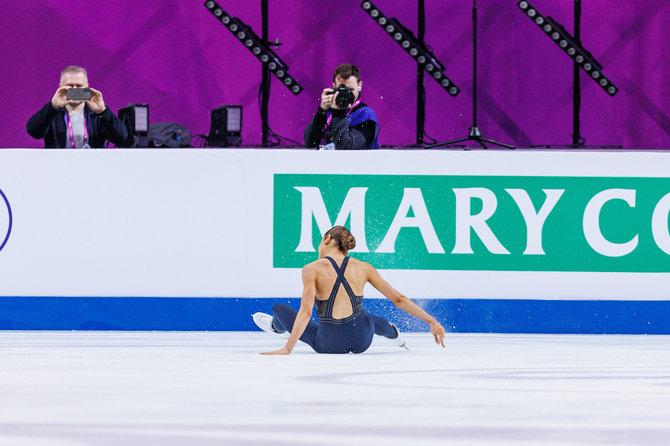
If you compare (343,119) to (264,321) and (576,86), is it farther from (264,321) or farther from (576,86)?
(576,86)

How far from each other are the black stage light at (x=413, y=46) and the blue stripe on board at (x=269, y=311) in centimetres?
314

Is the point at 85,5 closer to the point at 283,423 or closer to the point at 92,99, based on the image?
the point at 92,99

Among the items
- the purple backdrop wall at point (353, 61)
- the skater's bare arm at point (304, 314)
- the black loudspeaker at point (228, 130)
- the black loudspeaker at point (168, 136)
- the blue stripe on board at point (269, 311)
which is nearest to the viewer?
the skater's bare arm at point (304, 314)

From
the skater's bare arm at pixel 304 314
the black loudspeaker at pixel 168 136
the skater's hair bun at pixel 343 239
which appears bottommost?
the skater's bare arm at pixel 304 314

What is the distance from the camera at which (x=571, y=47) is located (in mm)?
9742

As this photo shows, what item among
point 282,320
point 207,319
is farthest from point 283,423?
point 207,319

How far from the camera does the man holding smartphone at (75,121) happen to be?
23.5ft

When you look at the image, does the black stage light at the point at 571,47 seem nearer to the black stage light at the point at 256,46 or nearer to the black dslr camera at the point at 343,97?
the black stage light at the point at 256,46

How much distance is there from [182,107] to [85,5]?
4.28 feet

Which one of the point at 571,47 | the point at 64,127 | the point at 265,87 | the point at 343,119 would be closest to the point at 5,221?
the point at 64,127

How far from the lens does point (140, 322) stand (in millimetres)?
6980

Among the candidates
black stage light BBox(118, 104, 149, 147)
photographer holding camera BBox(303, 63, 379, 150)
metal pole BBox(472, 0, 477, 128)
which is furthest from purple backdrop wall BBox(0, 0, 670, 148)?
photographer holding camera BBox(303, 63, 379, 150)

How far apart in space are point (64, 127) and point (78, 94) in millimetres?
274

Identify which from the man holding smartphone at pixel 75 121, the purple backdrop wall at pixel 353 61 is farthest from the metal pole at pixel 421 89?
the man holding smartphone at pixel 75 121
